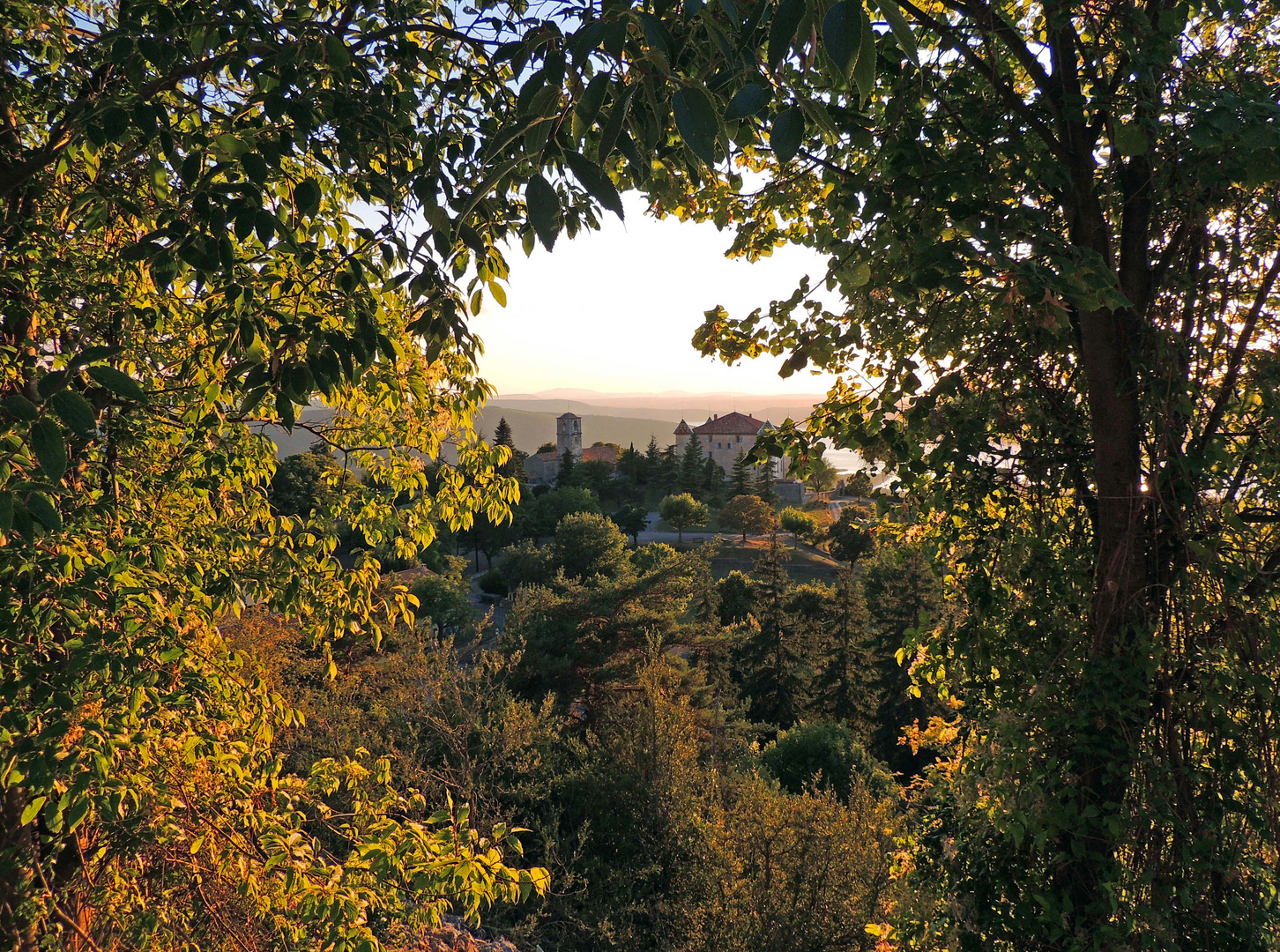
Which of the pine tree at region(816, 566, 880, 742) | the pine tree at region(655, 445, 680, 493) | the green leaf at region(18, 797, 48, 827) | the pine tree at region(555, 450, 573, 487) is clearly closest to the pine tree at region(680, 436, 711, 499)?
the pine tree at region(655, 445, 680, 493)

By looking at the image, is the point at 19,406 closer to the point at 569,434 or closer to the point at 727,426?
the point at 569,434

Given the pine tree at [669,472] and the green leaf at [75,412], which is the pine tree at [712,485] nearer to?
the pine tree at [669,472]

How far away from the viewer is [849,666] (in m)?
20.7

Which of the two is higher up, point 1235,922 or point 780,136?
point 780,136

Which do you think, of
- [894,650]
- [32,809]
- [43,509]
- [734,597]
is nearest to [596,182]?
[43,509]

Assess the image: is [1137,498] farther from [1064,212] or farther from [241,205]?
[241,205]

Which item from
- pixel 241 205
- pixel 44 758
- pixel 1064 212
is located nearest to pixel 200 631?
pixel 44 758

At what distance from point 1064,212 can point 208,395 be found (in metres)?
2.95

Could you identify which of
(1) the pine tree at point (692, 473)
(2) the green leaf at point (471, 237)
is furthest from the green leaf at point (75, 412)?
(1) the pine tree at point (692, 473)

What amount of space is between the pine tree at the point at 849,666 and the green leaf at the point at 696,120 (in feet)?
68.8

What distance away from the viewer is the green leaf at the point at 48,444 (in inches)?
43.0

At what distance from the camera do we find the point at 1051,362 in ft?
9.07

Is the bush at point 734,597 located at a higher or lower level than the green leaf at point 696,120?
lower

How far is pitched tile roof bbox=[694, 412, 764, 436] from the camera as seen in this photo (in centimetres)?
6738
